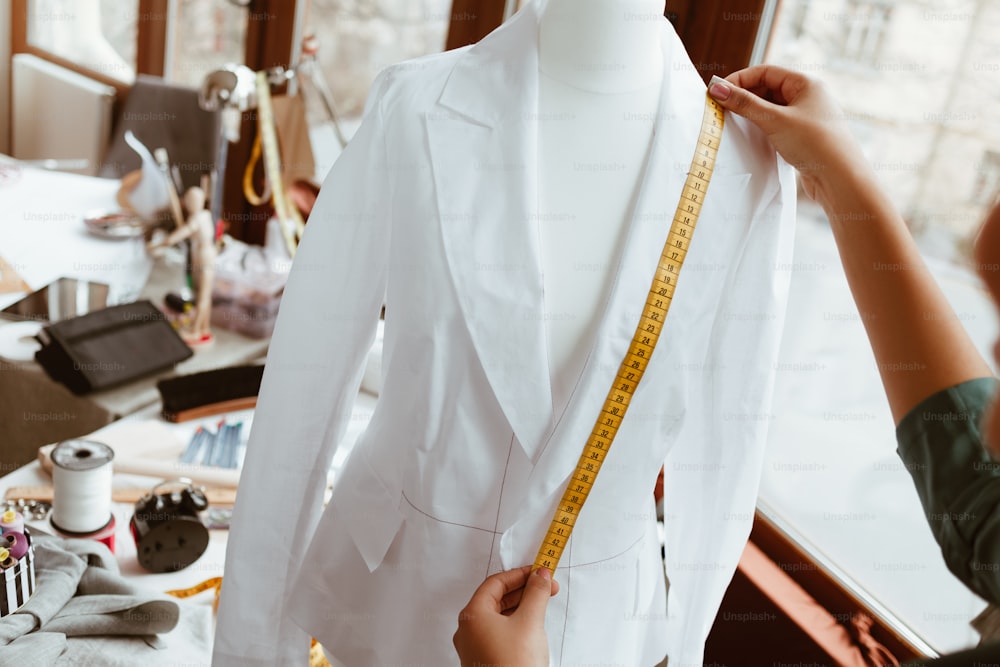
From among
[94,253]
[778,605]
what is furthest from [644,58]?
[94,253]

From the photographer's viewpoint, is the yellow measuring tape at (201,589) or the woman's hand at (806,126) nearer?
the woman's hand at (806,126)

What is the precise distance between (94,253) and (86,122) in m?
2.49

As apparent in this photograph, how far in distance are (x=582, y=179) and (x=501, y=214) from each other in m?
0.14

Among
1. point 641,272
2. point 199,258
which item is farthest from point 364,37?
point 641,272

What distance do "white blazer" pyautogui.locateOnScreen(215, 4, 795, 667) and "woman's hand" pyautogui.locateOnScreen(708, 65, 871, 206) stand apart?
4 centimetres

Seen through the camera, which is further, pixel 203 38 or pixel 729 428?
pixel 203 38

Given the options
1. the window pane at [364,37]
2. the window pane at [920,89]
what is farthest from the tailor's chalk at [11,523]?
the window pane at [364,37]

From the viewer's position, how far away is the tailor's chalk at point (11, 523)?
56.9 inches

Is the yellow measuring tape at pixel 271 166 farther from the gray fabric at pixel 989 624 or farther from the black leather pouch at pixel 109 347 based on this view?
the gray fabric at pixel 989 624

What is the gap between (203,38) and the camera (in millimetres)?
4477

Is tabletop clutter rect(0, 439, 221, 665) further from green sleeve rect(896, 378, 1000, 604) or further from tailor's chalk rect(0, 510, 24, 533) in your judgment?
green sleeve rect(896, 378, 1000, 604)

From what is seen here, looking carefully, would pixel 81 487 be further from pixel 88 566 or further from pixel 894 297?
pixel 894 297

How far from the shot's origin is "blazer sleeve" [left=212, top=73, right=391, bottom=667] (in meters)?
1.19

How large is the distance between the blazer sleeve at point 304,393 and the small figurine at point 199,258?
1.48 meters
